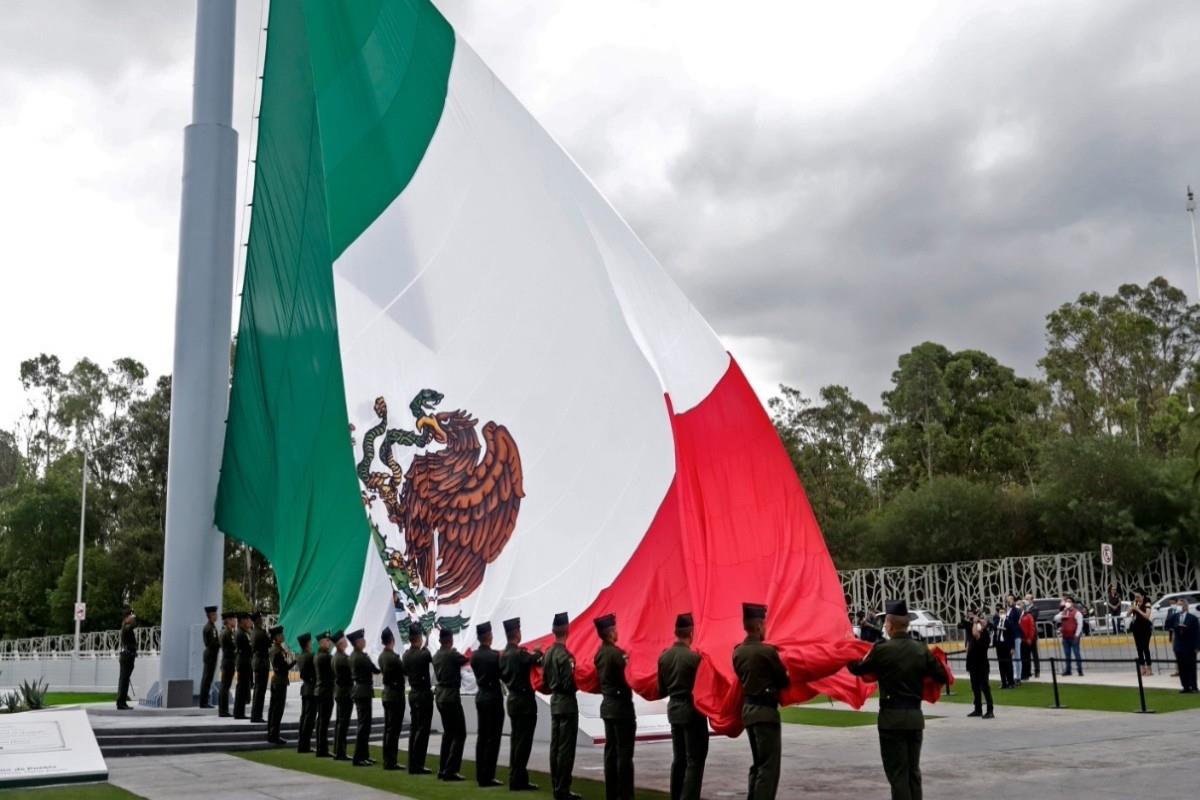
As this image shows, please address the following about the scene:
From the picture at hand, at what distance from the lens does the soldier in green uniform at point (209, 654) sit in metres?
19.3

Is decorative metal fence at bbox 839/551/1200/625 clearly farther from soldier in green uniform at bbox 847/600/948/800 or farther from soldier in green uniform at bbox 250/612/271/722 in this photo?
soldier in green uniform at bbox 847/600/948/800

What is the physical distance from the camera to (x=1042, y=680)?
75.2ft

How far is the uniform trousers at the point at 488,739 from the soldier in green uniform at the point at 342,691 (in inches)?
115

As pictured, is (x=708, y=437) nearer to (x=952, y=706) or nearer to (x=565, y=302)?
(x=565, y=302)

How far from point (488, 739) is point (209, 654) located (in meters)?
9.61

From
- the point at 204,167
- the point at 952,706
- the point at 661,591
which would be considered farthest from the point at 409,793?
the point at 204,167

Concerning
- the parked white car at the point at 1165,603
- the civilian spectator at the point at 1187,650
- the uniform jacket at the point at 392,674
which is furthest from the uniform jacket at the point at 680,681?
the parked white car at the point at 1165,603

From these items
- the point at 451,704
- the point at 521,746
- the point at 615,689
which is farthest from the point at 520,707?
the point at 615,689

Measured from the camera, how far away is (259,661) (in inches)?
695

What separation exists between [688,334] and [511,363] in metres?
2.37

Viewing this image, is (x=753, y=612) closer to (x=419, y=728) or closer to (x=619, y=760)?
(x=619, y=760)

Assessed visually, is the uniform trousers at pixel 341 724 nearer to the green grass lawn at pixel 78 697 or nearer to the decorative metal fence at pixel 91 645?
the green grass lawn at pixel 78 697

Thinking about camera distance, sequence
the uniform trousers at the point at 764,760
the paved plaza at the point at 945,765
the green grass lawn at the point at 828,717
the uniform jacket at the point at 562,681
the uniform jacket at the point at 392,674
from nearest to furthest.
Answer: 1. the uniform trousers at the point at 764,760
2. the paved plaza at the point at 945,765
3. the uniform jacket at the point at 562,681
4. the uniform jacket at the point at 392,674
5. the green grass lawn at the point at 828,717

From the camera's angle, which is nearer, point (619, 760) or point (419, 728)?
point (619, 760)
